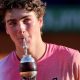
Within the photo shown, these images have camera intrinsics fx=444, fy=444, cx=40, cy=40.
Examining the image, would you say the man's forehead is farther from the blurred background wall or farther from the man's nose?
the blurred background wall

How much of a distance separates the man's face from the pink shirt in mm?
173

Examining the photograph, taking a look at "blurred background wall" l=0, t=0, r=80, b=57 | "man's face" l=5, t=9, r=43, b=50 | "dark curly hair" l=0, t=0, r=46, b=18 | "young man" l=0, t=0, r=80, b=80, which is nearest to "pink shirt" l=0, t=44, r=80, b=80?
"young man" l=0, t=0, r=80, b=80

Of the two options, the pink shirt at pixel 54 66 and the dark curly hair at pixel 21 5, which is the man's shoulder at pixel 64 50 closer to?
the pink shirt at pixel 54 66

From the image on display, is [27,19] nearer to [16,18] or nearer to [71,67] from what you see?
[16,18]

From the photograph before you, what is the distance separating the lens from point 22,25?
8.66ft

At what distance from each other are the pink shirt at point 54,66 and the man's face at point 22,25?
0.17 meters

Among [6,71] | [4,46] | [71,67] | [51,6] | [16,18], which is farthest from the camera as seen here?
[4,46]

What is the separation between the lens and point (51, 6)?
669 centimetres

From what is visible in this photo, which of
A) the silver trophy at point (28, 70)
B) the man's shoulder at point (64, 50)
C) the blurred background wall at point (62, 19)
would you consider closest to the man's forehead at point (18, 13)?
the man's shoulder at point (64, 50)

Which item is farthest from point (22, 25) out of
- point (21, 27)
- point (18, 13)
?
point (18, 13)

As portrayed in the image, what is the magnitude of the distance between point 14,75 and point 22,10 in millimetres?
451

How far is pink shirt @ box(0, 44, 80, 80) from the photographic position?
2867mm

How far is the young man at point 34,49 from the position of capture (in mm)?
2732

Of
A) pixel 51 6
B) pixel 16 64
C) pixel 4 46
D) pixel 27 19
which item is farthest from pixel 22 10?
pixel 4 46
